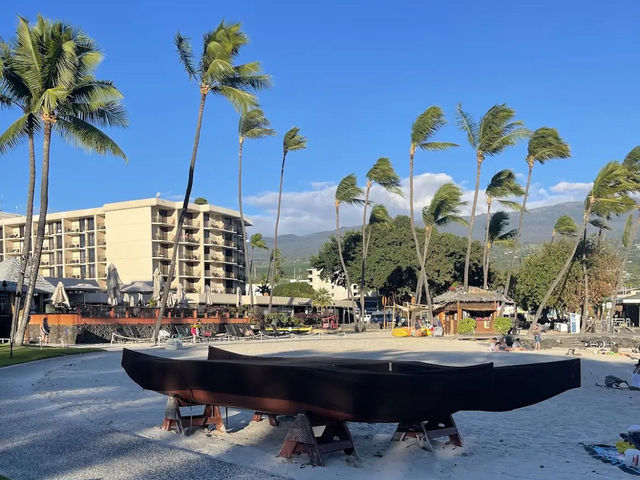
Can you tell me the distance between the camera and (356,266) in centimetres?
7056

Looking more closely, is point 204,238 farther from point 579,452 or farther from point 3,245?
point 579,452

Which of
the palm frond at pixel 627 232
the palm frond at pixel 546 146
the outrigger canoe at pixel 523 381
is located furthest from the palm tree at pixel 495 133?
the outrigger canoe at pixel 523 381

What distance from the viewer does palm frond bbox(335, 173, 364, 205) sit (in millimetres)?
61000

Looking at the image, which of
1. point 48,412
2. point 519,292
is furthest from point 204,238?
point 48,412

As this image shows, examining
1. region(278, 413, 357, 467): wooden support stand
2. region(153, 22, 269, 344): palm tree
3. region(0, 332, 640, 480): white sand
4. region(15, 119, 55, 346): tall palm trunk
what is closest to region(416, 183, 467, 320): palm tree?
region(153, 22, 269, 344): palm tree

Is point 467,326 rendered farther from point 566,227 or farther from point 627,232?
point 627,232

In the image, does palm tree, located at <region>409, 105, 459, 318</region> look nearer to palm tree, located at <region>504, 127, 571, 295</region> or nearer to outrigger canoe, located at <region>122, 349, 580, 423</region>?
palm tree, located at <region>504, 127, 571, 295</region>

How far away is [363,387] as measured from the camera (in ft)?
22.9

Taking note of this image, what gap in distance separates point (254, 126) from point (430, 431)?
4855 cm

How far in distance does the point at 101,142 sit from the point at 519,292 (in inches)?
1650

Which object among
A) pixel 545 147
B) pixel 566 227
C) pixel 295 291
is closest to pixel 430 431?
pixel 545 147

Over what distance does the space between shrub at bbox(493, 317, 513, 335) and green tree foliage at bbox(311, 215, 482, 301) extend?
80.4ft

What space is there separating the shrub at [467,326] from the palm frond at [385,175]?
17.8 m

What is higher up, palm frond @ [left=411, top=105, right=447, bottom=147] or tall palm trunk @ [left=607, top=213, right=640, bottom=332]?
palm frond @ [left=411, top=105, right=447, bottom=147]
